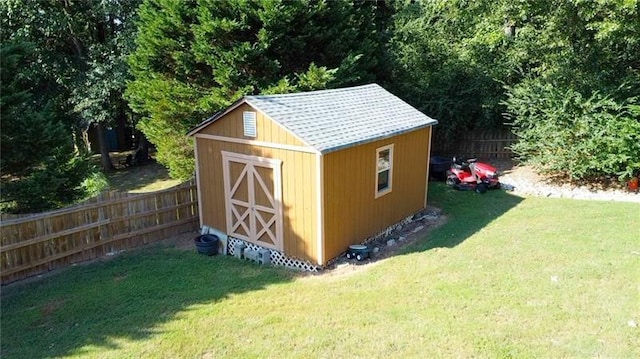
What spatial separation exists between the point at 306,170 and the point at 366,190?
178 centimetres

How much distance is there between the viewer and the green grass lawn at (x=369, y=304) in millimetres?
5941

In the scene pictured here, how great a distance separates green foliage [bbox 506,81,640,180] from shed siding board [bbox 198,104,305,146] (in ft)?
30.5

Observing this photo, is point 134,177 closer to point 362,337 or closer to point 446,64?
point 446,64

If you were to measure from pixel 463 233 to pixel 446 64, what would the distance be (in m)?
9.98

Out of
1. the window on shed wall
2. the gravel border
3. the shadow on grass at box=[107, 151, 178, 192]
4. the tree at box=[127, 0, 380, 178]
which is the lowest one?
the shadow on grass at box=[107, 151, 178, 192]

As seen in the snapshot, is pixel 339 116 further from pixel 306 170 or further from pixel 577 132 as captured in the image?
pixel 577 132

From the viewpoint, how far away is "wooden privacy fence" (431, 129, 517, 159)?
17781mm

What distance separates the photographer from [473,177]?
14281 millimetres

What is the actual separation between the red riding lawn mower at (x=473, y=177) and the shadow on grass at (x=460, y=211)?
21cm

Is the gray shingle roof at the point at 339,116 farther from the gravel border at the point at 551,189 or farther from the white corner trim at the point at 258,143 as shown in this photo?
the gravel border at the point at 551,189

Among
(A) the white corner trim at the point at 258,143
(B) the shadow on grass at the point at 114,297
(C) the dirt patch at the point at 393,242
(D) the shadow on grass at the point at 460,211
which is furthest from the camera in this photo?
(D) the shadow on grass at the point at 460,211

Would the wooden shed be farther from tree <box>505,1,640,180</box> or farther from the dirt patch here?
tree <box>505,1,640,180</box>

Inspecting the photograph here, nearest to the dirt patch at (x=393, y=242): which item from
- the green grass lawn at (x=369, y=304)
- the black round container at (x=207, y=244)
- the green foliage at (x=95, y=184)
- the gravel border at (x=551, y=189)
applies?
the green grass lawn at (x=369, y=304)

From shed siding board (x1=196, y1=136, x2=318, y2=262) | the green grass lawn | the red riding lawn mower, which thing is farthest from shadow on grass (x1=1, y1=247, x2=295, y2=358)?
the red riding lawn mower
